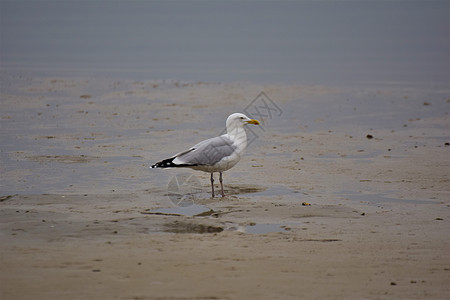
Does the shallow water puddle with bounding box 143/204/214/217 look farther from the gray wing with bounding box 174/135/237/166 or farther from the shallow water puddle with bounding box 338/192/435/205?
the shallow water puddle with bounding box 338/192/435/205

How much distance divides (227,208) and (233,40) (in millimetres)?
38472

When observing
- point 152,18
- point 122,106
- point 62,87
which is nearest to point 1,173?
point 122,106

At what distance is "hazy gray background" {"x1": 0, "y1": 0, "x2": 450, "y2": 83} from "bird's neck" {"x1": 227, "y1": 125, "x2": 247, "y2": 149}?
1589 cm

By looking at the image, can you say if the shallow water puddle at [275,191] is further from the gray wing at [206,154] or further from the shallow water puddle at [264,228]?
the shallow water puddle at [264,228]

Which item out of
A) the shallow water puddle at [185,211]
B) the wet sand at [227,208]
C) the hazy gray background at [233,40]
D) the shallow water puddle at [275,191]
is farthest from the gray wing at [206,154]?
the hazy gray background at [233,40]

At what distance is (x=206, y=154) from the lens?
34.8ft

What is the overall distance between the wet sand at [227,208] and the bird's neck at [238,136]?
2.02 ft

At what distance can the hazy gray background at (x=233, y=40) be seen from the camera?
1203 inches

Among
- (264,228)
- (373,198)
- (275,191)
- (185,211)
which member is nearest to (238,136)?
(275,191)

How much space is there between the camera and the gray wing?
1055 centimetres

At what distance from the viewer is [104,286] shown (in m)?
6.21

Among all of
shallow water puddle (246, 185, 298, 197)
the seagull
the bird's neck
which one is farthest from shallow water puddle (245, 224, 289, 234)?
the bird's neck

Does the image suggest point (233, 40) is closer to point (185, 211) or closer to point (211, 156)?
point (211, 156)

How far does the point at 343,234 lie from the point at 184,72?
22.5 m
